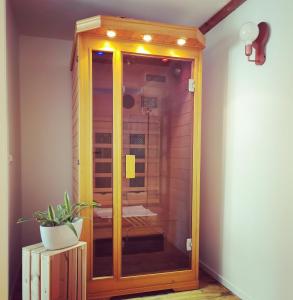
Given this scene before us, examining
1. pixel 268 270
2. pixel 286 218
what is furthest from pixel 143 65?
pixel 268 270

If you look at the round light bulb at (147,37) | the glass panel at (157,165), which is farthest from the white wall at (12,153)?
the round light bulb at (147,37)

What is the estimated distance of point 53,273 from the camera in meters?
1.64

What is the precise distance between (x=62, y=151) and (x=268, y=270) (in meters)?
2.18

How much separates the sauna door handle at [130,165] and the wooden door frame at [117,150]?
0.08 metres

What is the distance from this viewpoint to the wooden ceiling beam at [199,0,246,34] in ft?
7.01

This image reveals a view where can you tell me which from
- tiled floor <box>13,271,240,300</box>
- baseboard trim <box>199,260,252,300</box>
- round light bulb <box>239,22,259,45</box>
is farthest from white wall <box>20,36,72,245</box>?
round light bulb <box>239,22,259,45</box>

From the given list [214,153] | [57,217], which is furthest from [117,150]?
[214,153]

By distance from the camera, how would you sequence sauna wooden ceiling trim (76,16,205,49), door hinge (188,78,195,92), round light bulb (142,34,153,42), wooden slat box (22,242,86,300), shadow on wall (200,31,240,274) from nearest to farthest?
1. wooden slat box (22,242,86,300)
2. sauna wooden ceiling trim (76,16,205,49)
3. round light bulb (142,34,153,42)
4. door hinge (188,78,195,92)
5. shadow on wall (200,31,240,274)

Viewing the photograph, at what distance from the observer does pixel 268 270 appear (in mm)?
1854

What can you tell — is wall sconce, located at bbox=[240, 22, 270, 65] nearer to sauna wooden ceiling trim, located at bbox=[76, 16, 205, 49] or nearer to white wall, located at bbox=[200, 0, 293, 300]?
white wall, located at bbox=[200, 0, 293, 300]

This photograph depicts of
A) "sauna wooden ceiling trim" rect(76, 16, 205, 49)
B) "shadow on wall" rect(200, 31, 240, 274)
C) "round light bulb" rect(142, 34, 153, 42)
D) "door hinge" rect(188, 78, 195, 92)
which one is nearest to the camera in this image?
"sauna wooden ceiling trim" rect(76, 16, 205, 49)

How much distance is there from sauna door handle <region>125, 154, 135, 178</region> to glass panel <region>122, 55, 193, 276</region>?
0.03 m

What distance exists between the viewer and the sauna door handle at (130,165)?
84.6 inches

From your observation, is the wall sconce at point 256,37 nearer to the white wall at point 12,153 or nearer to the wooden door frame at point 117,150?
the wooden door frame at point 117,150
